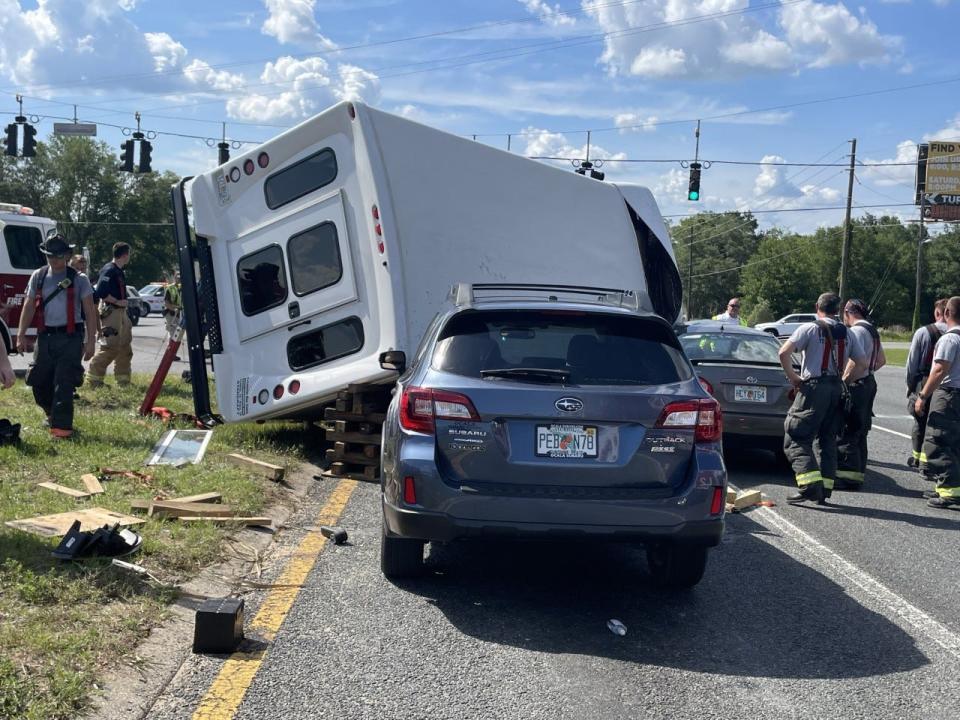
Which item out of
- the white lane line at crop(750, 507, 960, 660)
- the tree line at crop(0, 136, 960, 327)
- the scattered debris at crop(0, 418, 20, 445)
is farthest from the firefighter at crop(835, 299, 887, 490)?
the tree line at crop(0, 136, 960, 327)

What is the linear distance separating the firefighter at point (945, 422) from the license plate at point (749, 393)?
59.3 inches

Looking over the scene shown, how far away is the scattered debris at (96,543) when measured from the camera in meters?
5.51

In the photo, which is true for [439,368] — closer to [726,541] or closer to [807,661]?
[807,661]

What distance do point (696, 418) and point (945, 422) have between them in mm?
5132

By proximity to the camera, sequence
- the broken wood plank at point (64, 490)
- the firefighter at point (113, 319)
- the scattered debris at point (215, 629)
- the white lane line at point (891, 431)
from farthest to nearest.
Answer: the white lane line at point (891, 431)
the firefighter at point (113, 319)
the broken wood plank at point (64, 490)
the scattered debris at point (215, 629)

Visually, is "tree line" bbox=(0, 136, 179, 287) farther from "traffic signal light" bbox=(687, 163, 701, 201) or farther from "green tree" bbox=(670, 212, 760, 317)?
"green tree" bbox=(670, 212, 760, 317)

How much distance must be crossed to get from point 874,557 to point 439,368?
3.55m

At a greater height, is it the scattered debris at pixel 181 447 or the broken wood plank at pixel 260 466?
the scattered debris at pixel 181 447

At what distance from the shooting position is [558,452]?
Result: 5.31 m

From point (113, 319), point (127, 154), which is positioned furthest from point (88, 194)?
point (113, 319)

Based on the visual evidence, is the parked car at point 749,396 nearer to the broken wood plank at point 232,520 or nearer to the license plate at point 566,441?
the broken wood plank at point 232,520

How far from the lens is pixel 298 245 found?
953cm

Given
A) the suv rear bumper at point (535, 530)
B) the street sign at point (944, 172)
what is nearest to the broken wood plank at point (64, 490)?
the suv rear bumper at point (535, 530)

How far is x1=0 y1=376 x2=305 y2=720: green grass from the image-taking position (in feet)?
13.5
